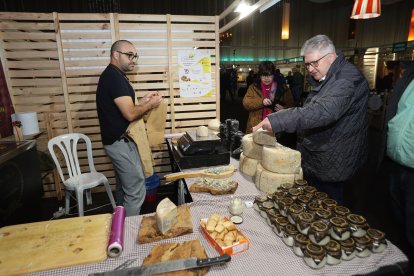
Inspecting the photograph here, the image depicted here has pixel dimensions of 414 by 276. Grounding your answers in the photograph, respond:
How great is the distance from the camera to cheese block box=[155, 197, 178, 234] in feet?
4.49

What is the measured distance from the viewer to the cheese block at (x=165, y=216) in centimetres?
137

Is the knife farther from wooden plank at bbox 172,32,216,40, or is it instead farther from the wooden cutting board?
wooden plank at bbox 172,32,216,40

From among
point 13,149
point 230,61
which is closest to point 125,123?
point 13,149

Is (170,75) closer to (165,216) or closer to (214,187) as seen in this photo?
(214,187)

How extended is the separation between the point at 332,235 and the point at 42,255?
1.42 metres

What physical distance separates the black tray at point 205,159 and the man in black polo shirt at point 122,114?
662mm

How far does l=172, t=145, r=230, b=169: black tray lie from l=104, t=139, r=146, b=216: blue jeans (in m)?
0.65

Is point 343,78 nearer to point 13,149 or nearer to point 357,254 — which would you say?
point 357,254

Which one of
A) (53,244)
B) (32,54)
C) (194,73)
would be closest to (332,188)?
(53,244)

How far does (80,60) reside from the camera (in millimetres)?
3938

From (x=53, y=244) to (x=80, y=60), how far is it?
11.0 ft

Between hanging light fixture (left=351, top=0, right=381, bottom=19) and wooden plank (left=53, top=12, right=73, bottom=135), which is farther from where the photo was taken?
hanging light fixture (left=351, top=0, right=381, bottom=19)

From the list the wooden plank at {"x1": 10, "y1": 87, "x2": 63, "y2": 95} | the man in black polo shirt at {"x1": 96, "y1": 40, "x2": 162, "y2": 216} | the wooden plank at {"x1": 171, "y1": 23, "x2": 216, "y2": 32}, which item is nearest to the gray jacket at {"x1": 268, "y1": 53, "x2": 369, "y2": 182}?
the man in black polo shirt at {"x1": 96, "y1": 40, "x2": 162, "y2": 216}

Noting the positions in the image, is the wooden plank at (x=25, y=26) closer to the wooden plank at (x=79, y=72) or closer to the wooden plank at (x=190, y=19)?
the wooden plank at (x=79, y=72)
